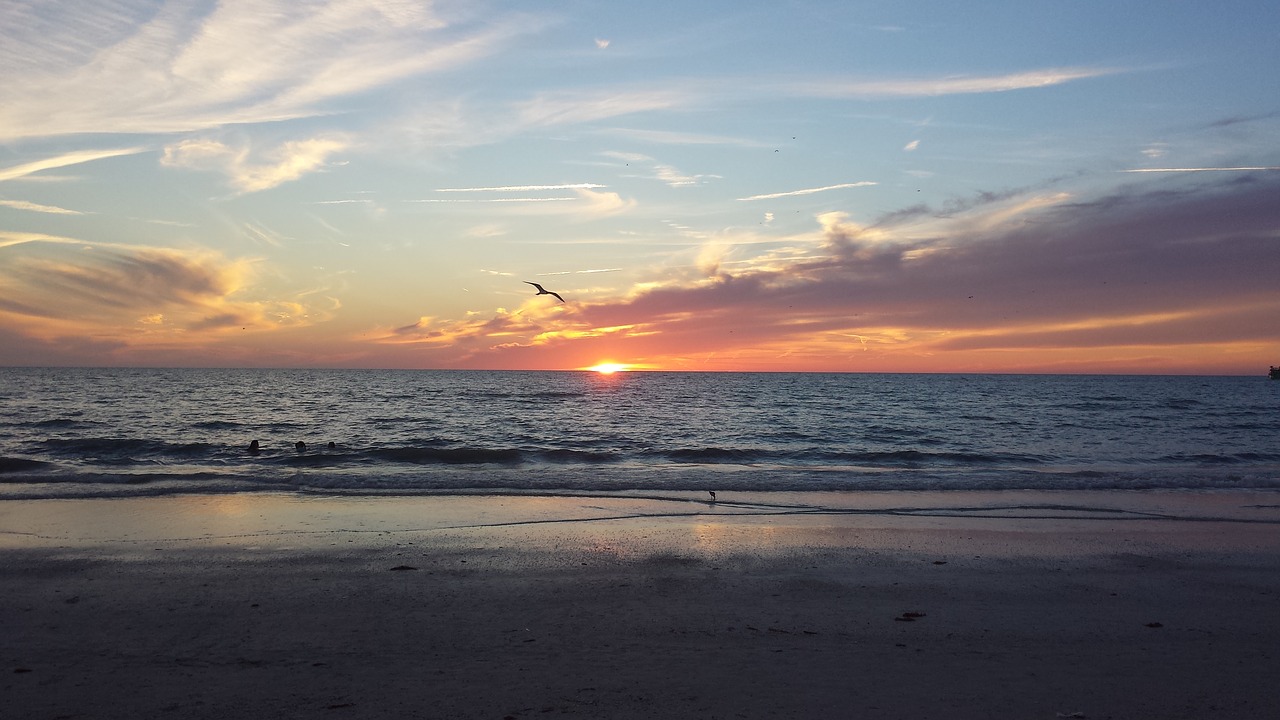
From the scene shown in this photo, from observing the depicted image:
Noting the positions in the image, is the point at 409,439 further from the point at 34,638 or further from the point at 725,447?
the point at 34,638

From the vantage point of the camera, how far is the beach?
6523 mm

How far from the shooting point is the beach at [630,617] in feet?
21.4

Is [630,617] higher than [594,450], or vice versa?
[630,617]

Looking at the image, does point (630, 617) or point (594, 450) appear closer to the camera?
point (630, 617)

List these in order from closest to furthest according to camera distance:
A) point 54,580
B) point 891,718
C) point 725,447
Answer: point 891,718 < point 54,580 < point 725,447

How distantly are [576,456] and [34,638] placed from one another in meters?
21.7

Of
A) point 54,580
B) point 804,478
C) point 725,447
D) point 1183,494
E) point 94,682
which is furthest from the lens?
point 725,447

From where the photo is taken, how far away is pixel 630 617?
862 centimetres

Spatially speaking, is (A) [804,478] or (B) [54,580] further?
(A) [804,478]

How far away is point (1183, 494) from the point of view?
1933 centimetres

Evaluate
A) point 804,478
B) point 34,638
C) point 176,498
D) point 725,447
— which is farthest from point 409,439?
point 34,638

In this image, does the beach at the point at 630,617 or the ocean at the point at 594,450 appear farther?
the ocean at the point at 594,450

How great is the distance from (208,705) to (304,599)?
9.64 feet

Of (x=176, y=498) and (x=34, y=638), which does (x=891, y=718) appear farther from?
(x=176, y=498)
